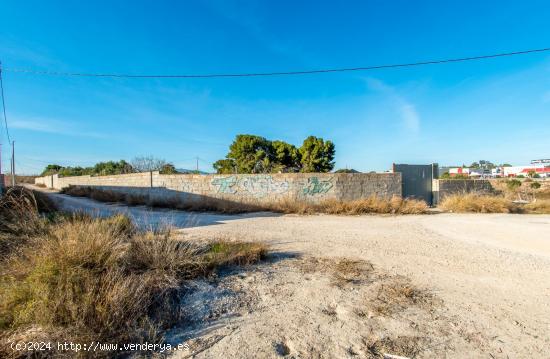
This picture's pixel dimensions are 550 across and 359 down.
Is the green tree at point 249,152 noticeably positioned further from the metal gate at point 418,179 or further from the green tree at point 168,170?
the metal gate at point 418,179

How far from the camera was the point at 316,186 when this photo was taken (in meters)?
12.9

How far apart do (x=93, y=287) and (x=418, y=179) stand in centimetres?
1519

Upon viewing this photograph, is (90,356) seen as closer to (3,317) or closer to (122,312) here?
(122,312)

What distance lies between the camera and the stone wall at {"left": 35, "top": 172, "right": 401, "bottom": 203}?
12867 mm

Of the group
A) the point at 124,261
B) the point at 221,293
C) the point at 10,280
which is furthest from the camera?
the point at 124,261

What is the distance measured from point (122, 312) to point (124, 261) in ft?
3.73

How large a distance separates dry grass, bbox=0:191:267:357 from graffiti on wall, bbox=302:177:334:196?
930 centimetres

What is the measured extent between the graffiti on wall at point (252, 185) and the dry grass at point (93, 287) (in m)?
9.43

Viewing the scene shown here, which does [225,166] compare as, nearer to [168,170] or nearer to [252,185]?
[168,170]

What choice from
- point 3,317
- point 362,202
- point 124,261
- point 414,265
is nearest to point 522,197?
point 362,202

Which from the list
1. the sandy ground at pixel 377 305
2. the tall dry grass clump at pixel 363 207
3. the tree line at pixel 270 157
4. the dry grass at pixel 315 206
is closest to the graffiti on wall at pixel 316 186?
the dry grass at pixel 315 206

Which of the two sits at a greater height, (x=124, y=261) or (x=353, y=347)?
Result: (x=124, y=261)

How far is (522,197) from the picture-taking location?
51.8 feet

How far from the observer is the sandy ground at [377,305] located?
2.26 meters
